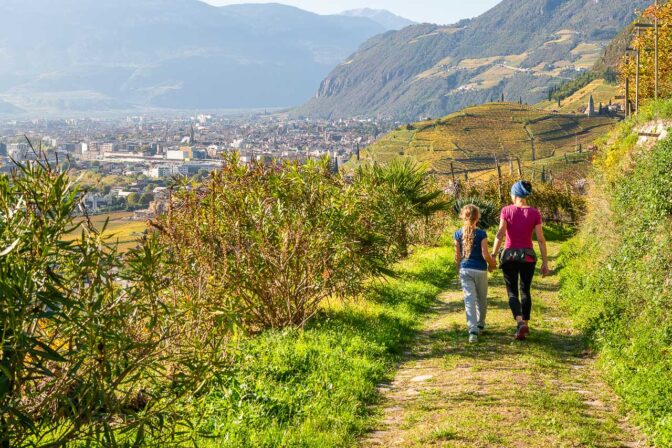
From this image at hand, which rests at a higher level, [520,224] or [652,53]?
[652,53]

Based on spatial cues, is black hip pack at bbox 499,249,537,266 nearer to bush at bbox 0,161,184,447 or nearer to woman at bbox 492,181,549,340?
woman at bbox 492,181,549,340

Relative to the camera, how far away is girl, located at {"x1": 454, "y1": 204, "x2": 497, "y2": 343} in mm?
8227

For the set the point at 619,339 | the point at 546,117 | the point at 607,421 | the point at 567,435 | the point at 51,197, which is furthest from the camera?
the point at 546,117

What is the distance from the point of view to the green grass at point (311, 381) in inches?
201

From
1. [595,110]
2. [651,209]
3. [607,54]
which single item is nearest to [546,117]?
[595,110]

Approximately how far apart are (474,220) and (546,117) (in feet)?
443

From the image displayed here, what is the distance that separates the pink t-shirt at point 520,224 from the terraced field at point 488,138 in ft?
303

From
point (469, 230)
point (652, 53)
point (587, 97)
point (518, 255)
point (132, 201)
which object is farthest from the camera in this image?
point (587, 97)

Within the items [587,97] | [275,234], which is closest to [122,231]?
[275,234]

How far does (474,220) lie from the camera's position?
27.4 feet

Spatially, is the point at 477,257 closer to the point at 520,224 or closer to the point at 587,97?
the point at 520,224

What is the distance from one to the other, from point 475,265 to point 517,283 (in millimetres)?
528

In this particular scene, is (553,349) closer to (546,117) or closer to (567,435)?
(567,435)

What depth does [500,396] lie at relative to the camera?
19.6 feet
